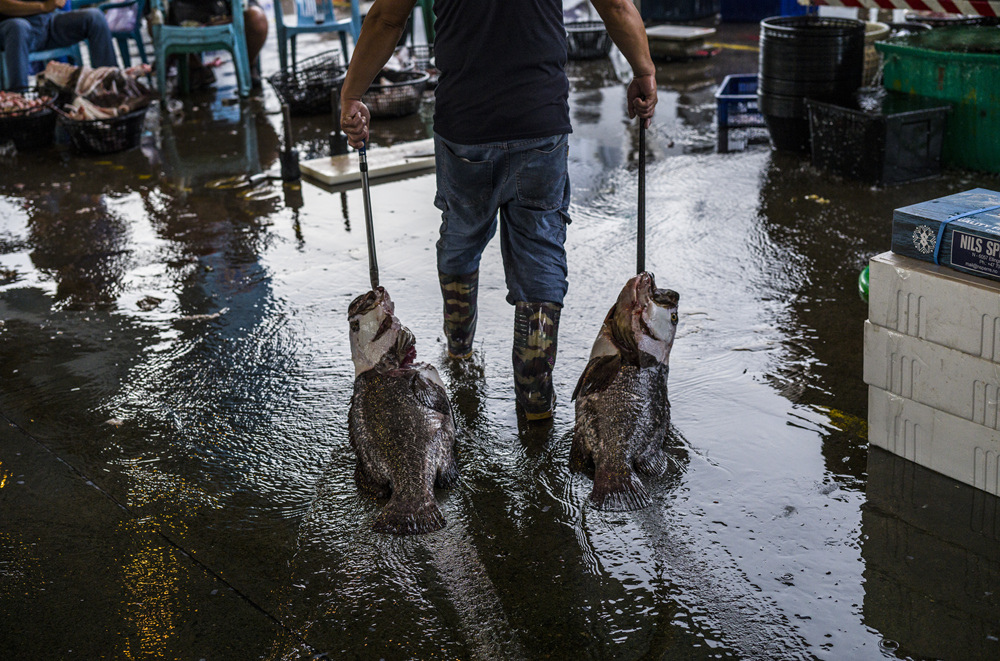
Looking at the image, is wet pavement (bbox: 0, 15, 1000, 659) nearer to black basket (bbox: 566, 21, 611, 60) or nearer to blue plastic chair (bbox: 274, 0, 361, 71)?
blue plastic chair (bbox: 274, 0, 361, 71)

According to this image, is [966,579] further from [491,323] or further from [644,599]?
[491,323]

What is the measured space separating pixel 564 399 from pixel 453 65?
141 centimetres

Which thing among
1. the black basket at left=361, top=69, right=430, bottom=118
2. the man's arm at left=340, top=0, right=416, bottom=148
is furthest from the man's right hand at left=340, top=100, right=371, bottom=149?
the black basket at left=361, top=69, right=430, bottom=118

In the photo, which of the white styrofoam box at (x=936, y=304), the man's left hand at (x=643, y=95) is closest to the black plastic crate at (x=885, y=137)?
the man's left hand at (x=643, y=95)

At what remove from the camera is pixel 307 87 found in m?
9.36

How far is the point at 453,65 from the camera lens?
3.42 metres

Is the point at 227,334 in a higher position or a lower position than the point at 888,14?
lower

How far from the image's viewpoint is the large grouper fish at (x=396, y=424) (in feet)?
10.00

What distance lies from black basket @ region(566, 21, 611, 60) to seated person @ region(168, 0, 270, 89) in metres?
3.78

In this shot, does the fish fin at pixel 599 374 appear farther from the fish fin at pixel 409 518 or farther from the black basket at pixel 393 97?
the black basket at pixel 393 97

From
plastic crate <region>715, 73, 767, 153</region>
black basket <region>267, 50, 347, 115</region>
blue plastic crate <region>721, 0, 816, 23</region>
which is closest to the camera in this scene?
plastic crate <region>715, 73, 767, 153</region>

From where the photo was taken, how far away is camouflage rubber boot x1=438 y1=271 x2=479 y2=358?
3.98m

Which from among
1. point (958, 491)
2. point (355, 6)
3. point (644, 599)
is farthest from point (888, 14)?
point (644, 599)

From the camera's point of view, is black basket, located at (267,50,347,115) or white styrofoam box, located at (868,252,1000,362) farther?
black basket, located at (267,50,347,115)
